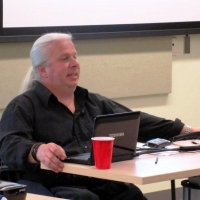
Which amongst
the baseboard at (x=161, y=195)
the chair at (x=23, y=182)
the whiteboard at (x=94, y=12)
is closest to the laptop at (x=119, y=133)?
the chair at (x=23, y=182)

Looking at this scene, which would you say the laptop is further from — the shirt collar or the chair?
the shirt collar

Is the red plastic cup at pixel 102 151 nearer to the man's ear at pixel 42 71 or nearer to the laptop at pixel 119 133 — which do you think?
the laptop at pixel 119 133

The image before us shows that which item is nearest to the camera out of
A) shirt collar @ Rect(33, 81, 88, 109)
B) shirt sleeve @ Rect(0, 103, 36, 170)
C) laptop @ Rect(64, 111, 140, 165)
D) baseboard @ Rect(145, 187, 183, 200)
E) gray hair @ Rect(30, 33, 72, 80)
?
laptop @ Rect(64, 111, 140, 165)

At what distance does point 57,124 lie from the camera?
283 centimetres

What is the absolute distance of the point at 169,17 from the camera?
430cm

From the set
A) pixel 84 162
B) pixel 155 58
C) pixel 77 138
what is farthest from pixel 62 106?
pixel 155 58

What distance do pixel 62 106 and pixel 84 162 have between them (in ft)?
1.86

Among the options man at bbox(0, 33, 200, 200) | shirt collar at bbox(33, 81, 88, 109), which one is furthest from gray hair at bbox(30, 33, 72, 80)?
shirt collar at bbox(33, 81, 88, 109)

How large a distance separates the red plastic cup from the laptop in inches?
3.5

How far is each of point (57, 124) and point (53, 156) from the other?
434mm

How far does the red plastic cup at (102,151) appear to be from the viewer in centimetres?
221

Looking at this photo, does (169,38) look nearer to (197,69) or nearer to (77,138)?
(197,69)

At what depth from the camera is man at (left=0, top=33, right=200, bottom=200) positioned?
2643 millimetres

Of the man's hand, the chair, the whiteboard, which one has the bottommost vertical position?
the chair
